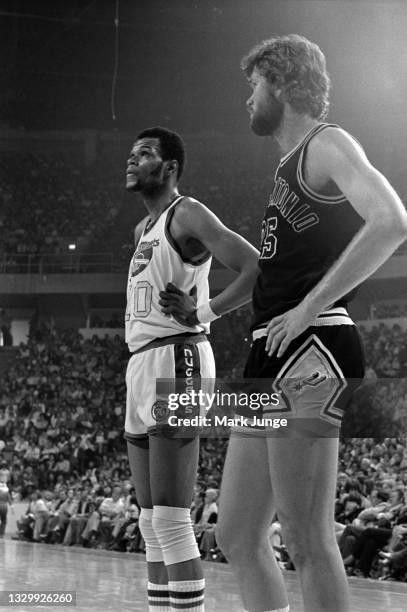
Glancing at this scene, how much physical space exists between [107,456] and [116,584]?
10.8 m

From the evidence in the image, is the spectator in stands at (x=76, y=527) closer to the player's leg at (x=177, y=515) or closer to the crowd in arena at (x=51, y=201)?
the player's leg at (x=177, y=515)

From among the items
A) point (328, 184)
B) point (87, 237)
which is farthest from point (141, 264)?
point (87, 237)

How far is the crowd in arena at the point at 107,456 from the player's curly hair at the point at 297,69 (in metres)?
1.59

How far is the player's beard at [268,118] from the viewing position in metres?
2.61

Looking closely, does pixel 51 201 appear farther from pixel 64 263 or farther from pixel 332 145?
pixel 332 145

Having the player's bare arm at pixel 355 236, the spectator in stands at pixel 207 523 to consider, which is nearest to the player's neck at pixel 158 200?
the player's bare arm at pixel 355 236

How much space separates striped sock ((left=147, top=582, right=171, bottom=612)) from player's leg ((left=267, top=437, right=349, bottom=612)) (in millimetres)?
1305

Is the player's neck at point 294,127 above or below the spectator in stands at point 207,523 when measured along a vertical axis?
above

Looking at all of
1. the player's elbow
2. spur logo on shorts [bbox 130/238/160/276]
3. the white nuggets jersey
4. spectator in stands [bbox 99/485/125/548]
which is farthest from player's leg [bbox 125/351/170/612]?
spectator in stands [bbox 99/485/125/548]

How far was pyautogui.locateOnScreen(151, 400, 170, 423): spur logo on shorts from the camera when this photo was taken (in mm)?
3419

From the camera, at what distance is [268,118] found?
2619 millimetres

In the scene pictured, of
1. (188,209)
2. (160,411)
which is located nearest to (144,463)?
(160,411)

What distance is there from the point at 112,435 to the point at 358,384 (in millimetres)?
16783

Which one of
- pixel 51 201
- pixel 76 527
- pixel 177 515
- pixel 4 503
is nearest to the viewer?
pixel 177 515
